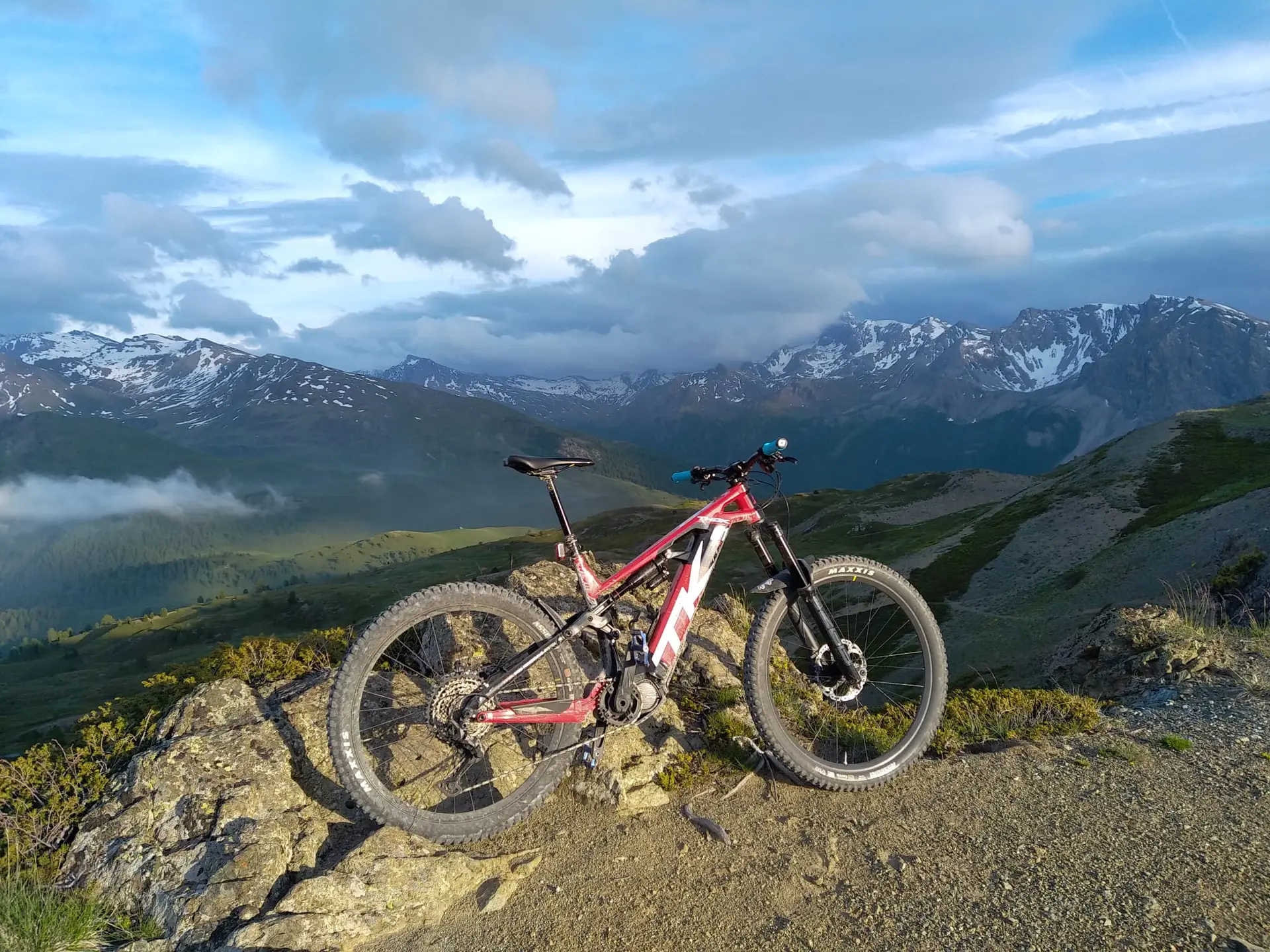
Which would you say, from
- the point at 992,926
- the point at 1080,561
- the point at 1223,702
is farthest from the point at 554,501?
the point at 1080,561

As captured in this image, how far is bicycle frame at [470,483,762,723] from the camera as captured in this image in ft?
19.5

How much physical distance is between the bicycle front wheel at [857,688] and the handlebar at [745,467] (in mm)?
996

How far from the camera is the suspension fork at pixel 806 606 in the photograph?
6449 millimetres

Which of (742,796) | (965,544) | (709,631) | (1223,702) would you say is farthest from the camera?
(965,544)

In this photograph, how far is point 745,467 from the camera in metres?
6.47

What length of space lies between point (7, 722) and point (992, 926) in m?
153

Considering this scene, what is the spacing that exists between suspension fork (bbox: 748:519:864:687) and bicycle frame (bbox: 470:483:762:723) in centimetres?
2

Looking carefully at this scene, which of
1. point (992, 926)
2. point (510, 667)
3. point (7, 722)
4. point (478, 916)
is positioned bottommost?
point (7, 722)

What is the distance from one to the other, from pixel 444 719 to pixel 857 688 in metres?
3.70

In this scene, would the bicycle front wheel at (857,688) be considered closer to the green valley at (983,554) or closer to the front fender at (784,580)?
the front fender at (784,580)

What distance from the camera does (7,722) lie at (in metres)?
113

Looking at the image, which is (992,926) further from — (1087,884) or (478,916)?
A: (478,916)

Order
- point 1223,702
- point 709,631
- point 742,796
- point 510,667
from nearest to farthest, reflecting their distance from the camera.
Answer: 1. point 510,667
2. point 742,796
3. point 1223,702
4. point 709,631

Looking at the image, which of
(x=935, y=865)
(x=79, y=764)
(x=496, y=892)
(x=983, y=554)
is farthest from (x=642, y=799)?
(x=983, y=554)
